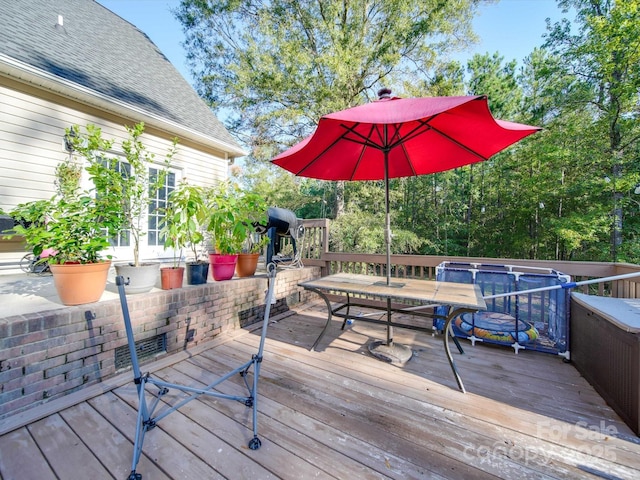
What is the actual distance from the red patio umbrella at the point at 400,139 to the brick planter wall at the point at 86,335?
1619 mm

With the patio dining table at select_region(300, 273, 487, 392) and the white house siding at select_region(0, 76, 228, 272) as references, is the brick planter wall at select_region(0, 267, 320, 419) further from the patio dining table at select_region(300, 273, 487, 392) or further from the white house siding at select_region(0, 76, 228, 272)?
the white house siding at select_region(0, 76, 228, 272)

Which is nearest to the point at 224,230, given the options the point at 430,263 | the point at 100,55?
the point at 430,263

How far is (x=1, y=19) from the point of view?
3959 mm

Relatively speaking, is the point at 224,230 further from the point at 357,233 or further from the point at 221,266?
the point at 357,233

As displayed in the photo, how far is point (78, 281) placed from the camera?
204 centimetres

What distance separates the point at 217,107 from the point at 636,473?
11.3 meters

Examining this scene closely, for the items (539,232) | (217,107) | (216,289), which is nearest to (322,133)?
(216,289)

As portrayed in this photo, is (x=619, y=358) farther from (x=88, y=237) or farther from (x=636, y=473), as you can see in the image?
(x=88, y=237)

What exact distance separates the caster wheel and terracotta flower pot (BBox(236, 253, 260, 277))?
2.28 m

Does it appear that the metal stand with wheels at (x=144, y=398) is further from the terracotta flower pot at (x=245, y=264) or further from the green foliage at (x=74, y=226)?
the terracotta flower pot at (x=245, y=264)

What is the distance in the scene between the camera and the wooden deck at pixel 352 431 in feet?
4.47

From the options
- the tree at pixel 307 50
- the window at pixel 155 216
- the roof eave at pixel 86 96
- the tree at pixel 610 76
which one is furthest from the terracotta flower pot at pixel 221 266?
the tree at pixel 610 76

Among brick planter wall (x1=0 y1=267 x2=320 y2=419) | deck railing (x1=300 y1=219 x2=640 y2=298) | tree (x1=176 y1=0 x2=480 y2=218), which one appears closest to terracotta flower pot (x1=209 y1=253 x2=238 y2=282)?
brick planter wall (x1=0 y1=267 x2=320 y2=419)

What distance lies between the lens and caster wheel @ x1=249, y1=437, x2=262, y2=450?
1.47 meters
